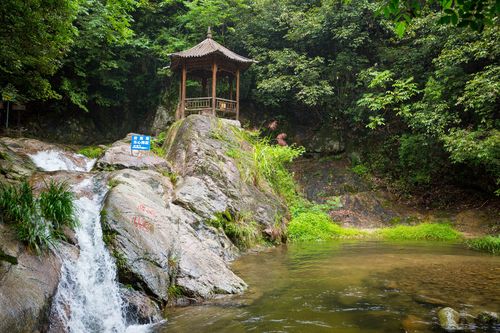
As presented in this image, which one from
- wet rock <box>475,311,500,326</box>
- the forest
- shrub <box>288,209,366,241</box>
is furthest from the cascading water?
shrub <box>288,209,366,241</box>

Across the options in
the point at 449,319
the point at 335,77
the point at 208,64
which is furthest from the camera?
the point at 335,77

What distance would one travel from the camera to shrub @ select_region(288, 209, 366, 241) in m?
15.3

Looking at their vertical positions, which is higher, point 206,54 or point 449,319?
point 206,54

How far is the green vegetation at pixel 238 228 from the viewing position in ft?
38.5

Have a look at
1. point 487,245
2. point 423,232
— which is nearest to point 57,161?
point 423,232

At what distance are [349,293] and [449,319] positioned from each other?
82.6 inches

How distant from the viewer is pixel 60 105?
2406cm

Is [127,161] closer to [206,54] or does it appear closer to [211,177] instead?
[211,177]

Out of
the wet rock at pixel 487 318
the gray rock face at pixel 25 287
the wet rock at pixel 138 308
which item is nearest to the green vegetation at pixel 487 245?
the wet rock at pixel 487 318

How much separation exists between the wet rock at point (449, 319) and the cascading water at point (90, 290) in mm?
4482

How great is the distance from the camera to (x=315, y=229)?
15883 mm

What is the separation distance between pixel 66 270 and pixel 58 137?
2062 centimetres

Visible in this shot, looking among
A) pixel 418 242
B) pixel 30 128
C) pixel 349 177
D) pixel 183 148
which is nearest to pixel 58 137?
pixel 30 128

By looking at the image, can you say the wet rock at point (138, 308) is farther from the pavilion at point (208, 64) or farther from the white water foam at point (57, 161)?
the pavilion at point (208, 64)
